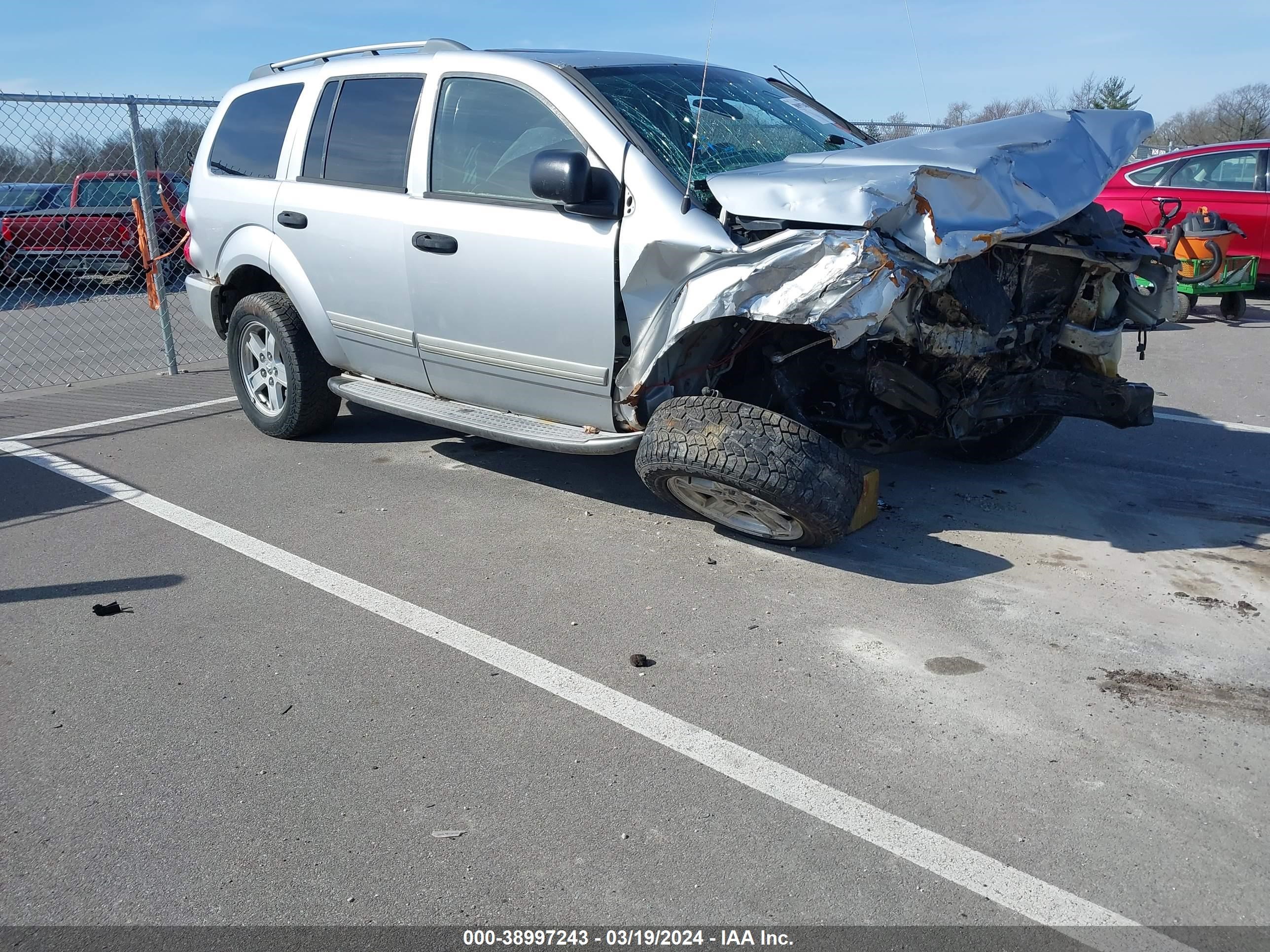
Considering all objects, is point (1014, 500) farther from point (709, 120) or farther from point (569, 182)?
point (569, 182)

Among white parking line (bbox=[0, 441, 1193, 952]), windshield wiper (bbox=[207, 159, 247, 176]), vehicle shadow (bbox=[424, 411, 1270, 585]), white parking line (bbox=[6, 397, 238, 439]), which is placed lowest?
white parking line (bbox=[0, 441, 1193, 952])

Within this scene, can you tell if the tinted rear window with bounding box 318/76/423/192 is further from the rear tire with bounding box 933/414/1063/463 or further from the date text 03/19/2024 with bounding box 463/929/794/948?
the date text 03/19/2024 with bounding box 463/929/794/948

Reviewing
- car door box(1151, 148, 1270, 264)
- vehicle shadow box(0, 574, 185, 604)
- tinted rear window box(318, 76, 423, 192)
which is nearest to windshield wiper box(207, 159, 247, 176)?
tinted rear window box(318, 76, 423, 192)

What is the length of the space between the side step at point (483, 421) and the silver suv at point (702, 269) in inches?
0.6

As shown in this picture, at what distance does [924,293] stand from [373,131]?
2914 millimetres

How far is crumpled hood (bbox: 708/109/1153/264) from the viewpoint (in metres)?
3.74

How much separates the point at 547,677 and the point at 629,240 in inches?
67.3

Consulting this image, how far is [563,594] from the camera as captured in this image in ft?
13.8

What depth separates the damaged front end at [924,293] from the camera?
147 inches

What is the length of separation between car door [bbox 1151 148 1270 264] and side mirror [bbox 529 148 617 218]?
8.21 meters

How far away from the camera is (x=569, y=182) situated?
162 inches

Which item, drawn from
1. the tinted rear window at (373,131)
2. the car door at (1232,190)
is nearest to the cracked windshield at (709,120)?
the tinted rear window at (373,131)

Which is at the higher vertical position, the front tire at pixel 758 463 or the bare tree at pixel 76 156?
the bare tree at pixel 76 156

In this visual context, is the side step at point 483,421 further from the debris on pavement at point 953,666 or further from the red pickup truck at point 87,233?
the red pickup truck at point 87,233
